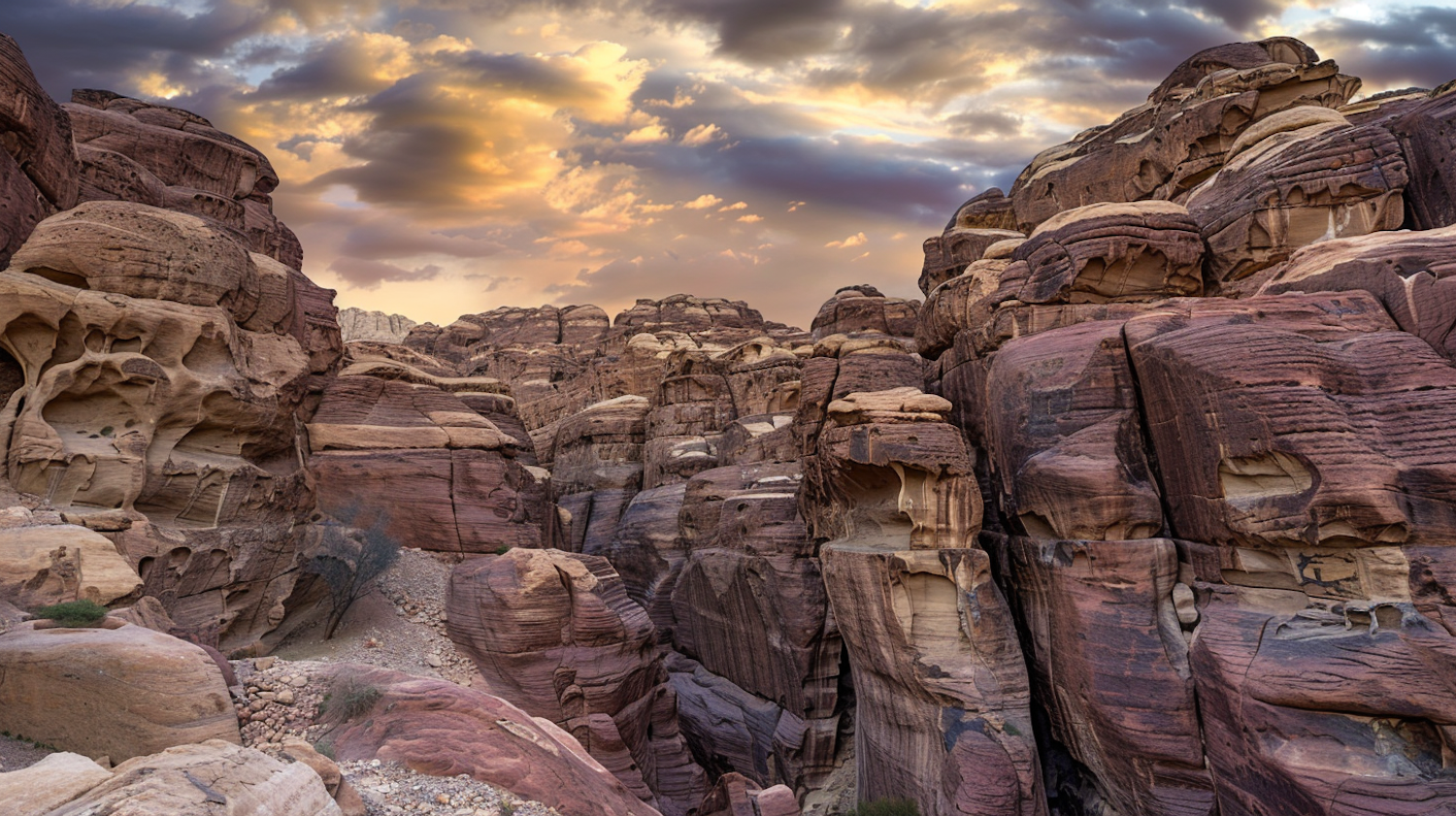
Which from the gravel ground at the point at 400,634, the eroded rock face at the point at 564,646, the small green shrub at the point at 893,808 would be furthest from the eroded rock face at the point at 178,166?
the small green shrub at the point at 893,808

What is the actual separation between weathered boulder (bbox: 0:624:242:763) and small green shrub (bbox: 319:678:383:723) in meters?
1.90

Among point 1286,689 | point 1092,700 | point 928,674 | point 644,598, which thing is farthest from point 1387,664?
point 644,598

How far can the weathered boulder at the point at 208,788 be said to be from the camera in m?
5.06

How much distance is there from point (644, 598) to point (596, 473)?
10.7 m

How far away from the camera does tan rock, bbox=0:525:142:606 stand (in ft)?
34.3

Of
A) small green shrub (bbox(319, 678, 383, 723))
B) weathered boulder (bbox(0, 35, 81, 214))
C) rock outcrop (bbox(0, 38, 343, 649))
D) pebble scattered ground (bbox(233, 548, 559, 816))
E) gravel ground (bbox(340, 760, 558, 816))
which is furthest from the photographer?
weathered boulder (bbox(0, 35, 81, 214))

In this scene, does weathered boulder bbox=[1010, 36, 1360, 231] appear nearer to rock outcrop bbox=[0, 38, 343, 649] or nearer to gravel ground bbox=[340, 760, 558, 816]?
gravel ground bbox=[340, 760, 558, 816]

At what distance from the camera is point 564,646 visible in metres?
17.7

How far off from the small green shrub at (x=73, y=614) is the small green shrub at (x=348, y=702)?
126 inches

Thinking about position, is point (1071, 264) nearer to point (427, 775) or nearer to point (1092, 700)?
point (1092, 700)

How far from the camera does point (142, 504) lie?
50.7 ft

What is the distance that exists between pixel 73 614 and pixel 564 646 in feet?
32.8

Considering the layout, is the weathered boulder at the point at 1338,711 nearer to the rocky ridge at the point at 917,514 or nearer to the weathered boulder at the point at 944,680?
the rocky ridge at the point at 917,514

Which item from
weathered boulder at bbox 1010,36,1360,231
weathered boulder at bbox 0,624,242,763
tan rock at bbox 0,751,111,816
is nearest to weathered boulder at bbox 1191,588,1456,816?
tan rock at bbox 0,751,111,816
